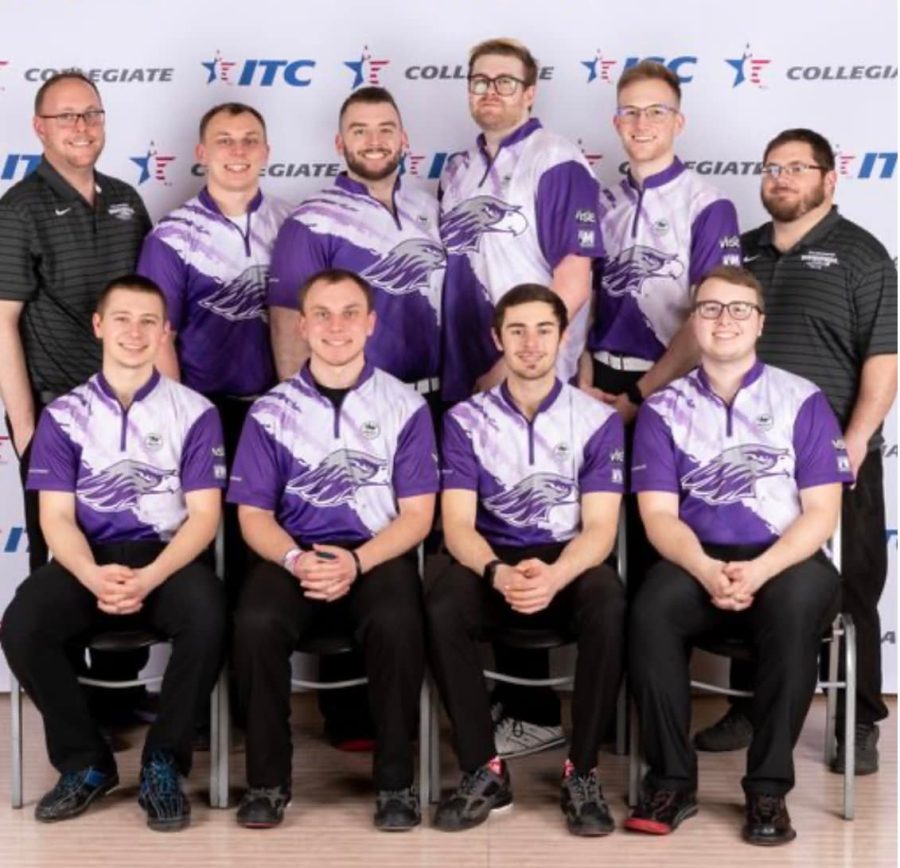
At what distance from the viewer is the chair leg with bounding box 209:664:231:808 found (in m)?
3.95

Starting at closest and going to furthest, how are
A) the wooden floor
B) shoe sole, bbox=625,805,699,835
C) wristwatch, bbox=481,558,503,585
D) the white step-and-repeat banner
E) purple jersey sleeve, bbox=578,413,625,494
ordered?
1. the wooden floor
2. shoe sole, bbox=625,805,699,835
3. wristwatch, bbox=481,558,503,585
4. purple jersey sleeve, bbox=578,413,625,494
5. the white step-and-repeat banner

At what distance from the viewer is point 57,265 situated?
14.4 feet

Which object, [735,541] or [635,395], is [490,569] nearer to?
[735,541]

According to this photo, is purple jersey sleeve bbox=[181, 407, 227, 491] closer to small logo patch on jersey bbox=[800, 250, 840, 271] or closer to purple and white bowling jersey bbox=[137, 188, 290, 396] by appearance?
purple and white bowling jersey bbox=[137, 188, 290, 396]

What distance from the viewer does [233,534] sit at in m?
4.50

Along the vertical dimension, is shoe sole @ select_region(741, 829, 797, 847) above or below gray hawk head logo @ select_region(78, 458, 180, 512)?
below

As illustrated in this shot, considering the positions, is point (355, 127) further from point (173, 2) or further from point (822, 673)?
point (822, 673)

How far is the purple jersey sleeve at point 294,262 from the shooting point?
4309 millimetres

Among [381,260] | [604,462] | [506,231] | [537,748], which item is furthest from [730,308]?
[537,748]

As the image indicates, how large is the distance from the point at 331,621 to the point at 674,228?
1354mm

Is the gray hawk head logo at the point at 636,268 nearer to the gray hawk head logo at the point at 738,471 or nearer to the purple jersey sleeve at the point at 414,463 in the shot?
the gray hawk head logo at the point at 738,471

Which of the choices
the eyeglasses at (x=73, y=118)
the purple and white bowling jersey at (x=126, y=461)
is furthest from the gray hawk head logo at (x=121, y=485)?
the eyeglasses at (x=73, y=118)

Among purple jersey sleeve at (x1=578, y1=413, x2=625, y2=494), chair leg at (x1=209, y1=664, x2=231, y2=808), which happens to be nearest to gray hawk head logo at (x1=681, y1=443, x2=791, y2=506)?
purple jersey sleeve at (x1=578, y1=413, x2=625, y2=494)

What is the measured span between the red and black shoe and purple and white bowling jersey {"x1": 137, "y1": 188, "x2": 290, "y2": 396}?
4.93 ft
